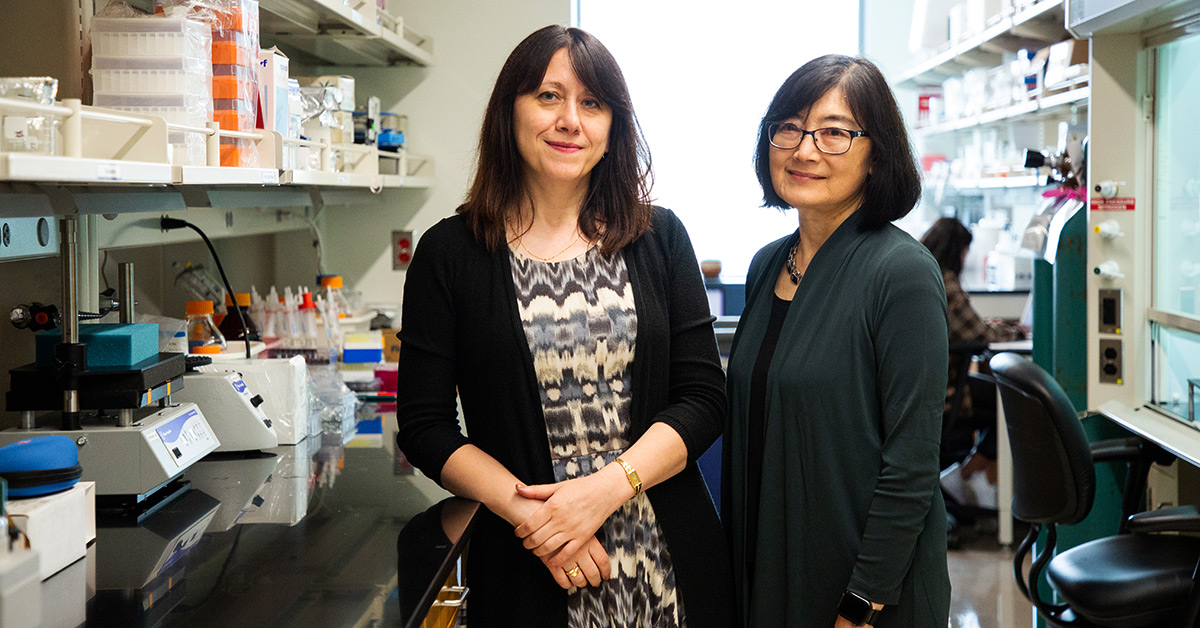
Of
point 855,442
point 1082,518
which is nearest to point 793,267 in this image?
point 855,442

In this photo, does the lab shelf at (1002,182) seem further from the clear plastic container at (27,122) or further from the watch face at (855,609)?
the clear plastic container at (27,122)

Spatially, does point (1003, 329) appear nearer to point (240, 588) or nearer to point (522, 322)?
point (522, 322)

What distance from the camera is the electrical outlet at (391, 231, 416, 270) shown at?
12.4ft

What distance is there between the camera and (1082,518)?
7.96 feet

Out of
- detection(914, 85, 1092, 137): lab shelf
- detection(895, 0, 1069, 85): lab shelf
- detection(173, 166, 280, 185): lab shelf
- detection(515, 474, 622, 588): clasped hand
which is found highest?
detection(895, 0, 1069, 85): lab shelf

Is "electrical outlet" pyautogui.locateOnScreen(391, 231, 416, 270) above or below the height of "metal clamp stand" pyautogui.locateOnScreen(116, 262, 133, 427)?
above

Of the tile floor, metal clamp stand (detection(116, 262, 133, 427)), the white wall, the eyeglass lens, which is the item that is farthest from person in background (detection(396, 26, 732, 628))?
the white wall

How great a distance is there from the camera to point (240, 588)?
133cm

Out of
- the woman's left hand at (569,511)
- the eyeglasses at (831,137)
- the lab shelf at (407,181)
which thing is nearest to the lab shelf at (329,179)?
the lab shelf at (407,181)

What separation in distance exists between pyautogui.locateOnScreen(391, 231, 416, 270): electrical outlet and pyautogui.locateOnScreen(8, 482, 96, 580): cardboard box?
2.42 metres

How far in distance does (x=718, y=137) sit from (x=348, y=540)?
457 cm

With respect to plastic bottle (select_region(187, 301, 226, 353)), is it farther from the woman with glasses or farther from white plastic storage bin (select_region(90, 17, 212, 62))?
the woman with glasses

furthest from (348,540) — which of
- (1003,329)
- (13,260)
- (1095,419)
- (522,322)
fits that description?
(1003,329)

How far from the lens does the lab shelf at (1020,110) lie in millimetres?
3217
